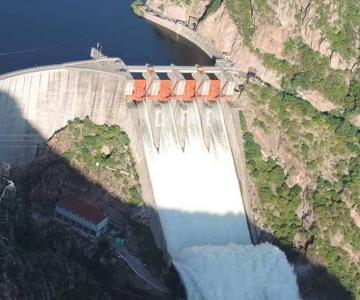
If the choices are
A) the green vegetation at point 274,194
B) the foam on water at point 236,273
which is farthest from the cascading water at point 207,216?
the green vegetation at point 274,194

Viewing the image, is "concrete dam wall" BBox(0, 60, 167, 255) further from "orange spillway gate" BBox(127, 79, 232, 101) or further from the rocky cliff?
the rocky cliff

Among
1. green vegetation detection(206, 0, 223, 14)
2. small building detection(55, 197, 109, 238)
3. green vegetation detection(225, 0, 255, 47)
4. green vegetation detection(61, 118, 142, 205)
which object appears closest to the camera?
small building detection(55, 197, 109, 238)

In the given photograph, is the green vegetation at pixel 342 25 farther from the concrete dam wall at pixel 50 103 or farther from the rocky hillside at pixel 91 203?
the rocky hillside at pixel 91 203

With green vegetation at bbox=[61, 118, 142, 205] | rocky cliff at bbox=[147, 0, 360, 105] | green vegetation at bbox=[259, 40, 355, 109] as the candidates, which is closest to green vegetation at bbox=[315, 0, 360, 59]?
rocky cliff at bbox=[147, 0, 360, 105]

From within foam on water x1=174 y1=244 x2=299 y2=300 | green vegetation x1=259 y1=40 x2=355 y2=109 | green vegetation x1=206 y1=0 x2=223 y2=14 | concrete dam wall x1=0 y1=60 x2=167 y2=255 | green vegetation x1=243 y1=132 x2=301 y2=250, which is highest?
green vegetation x1=206 y1=0 x2=223 y2=14

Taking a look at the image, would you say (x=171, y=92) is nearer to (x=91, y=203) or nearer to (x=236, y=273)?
(x=91, y=203)

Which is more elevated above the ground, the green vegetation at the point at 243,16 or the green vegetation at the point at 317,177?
the green vegetation at the point at 243,16

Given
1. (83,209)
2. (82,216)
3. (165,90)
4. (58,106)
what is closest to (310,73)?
(165,90)
